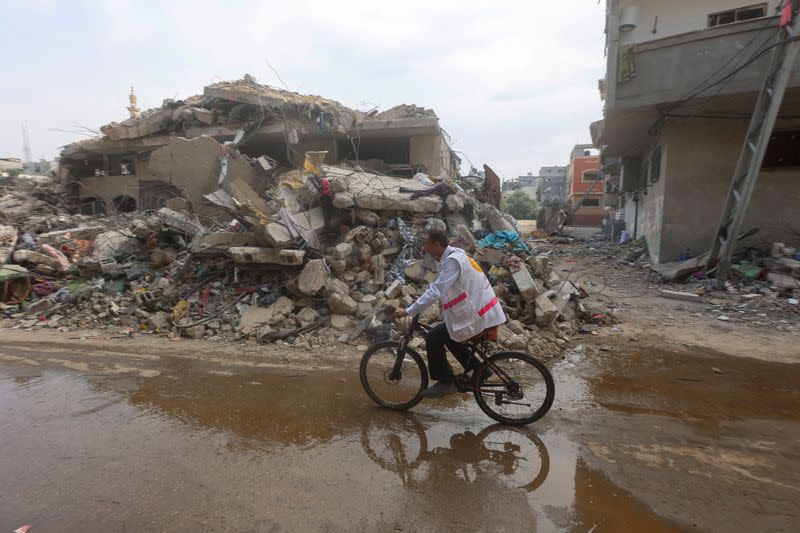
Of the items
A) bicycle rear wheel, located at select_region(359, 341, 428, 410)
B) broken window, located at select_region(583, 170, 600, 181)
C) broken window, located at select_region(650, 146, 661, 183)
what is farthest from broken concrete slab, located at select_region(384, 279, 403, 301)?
broken window, located at select_region(583, 170, 600, 181)

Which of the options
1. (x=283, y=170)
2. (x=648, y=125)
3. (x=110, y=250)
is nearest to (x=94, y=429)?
(x=110, y=250)

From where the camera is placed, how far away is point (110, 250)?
920 cm

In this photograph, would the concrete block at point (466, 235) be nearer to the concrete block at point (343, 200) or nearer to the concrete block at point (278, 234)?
the concrete block at point (343, 200)

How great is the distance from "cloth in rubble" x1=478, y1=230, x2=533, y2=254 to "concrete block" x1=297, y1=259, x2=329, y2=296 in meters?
3.13

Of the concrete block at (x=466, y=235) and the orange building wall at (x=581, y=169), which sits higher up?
the orange building wall at (x=581, y=169)

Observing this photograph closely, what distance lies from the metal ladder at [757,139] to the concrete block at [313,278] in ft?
25.7

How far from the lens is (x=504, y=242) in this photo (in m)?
8.30

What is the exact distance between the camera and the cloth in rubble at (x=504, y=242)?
814 centimetres

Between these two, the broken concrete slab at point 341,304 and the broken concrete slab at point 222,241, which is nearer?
the broken concrete slab at point 341,304

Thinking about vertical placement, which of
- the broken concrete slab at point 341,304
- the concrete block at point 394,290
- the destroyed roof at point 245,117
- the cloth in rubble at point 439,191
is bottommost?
the broken concrete slab at point 341,304

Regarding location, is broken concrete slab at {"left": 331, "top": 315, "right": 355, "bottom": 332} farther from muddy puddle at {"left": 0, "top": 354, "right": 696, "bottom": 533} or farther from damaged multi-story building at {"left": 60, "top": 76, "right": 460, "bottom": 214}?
damaged multi-story building at {"left": 60, "top": 76, "right": 460, "bottom": 214}

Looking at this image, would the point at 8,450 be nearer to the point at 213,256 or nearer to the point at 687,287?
the point at 213,256

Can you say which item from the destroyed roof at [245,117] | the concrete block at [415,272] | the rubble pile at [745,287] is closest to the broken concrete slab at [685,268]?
the rubble pile at [745,287]

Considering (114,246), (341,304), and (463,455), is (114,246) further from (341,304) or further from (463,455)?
(463,455)
